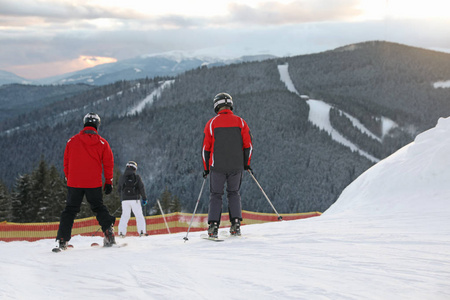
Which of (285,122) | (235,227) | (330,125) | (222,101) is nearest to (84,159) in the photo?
(222,101)

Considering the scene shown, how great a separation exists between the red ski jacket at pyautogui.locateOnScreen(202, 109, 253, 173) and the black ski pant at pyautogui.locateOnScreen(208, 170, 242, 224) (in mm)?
108

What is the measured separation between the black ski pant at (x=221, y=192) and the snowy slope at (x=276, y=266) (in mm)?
509

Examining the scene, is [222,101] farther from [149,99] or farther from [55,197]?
[149,99]

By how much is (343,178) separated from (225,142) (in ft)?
301

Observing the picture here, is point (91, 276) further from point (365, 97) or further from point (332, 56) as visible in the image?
point (332, 56)

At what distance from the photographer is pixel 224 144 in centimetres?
668

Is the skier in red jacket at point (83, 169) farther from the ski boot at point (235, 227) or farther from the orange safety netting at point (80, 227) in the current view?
the orange safety netting at point (80, 227)

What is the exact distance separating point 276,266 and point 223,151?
2.62 metres

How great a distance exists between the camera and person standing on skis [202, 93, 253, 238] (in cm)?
666

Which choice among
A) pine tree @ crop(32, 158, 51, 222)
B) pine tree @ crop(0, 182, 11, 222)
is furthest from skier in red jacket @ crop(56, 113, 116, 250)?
pine tree @ crop(0, 182, 11, 222)

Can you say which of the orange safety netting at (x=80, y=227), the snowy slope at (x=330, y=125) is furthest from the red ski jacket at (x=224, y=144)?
the snowy slope at (x=330, y=125)

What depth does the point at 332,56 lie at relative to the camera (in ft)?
643

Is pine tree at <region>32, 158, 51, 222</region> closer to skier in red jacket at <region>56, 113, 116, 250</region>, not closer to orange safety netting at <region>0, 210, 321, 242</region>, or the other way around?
orange safety netting at <region>0, 210, 321, 242</region>

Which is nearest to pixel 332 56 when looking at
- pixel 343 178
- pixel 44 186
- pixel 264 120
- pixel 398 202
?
pixel 264 120
